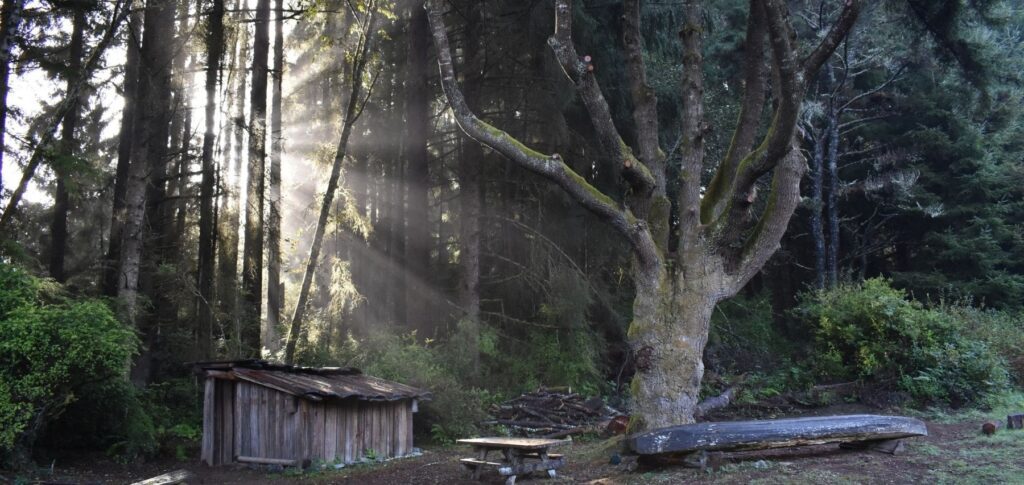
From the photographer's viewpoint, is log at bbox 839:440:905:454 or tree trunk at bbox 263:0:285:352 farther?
tree trunk at bbox 263:0:285:352

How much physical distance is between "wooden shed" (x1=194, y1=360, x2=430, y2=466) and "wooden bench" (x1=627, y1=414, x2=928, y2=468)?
5.88 meters

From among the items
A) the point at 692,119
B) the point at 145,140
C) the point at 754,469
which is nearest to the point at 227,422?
the point at 145,140

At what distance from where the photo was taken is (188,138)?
922 inches

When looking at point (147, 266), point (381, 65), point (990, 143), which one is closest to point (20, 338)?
point (147, 266)

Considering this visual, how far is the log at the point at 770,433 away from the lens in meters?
9.04

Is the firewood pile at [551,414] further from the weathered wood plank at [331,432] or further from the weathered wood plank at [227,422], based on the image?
the weathered wood plank at [227,422]

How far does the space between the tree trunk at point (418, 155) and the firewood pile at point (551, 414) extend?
4.07m

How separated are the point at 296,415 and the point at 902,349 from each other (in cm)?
1487

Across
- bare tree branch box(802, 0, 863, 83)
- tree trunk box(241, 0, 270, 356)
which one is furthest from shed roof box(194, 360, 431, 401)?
bare tree branch box(802, 0, 863, 83)

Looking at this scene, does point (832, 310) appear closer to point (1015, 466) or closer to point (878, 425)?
point (878, 425)

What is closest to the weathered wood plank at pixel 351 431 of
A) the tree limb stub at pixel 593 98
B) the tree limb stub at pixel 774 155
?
the tree limb stub at pixel 593 98

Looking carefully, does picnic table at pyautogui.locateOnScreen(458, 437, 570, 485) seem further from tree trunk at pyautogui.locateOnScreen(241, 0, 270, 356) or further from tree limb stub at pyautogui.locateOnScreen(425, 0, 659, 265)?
tree trunk at pyautogui.locateOnScreen(241, 0, 270, 356)

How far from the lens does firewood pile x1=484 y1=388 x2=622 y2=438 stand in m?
16.5

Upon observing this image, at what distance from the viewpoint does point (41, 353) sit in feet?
34.7
